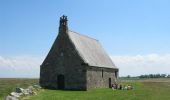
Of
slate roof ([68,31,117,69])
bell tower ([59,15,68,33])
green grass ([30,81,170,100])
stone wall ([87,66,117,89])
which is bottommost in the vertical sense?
green grass ([30,81,170,100])

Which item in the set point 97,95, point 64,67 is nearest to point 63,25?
point 64,67

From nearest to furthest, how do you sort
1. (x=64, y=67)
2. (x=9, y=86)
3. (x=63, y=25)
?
(x=64, y=67)
(x=63, y=25)
(x=9, y=86)

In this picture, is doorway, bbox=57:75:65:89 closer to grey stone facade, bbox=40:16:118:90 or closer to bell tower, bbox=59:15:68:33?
grey stone facade, bbox=40:16:118:90

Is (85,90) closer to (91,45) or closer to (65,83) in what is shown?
(65,83)

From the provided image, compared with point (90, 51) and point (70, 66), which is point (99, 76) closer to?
point (90, 51)

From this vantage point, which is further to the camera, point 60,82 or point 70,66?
point 60,82

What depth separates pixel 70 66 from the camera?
152ft

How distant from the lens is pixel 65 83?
1828 inches

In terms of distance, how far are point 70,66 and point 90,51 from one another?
6557 mm

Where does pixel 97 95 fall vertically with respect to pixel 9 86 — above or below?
below

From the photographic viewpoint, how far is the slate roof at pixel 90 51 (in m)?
47.1

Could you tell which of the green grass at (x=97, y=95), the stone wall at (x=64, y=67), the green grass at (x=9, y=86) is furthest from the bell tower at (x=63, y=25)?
the green grass at (x=9, y=86)

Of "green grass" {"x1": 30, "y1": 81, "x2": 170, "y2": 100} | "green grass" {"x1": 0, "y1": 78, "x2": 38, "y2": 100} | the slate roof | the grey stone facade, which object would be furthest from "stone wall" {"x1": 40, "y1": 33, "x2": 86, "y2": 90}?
"green grass" {"x1": 0, "y1": 78, "x2": 38, "y2": 100}

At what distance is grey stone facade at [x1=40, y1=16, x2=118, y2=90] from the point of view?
45188mm
